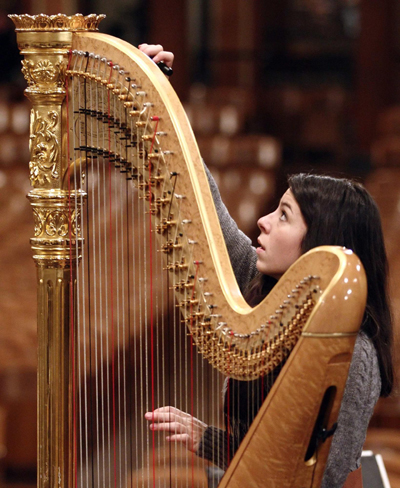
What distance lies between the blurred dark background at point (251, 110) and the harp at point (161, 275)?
46.6 inches

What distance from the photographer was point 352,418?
105 cm

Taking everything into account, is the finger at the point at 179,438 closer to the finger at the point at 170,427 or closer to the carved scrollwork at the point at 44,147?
the finger at the point at 170,427

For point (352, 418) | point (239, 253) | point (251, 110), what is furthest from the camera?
point (251, 110)

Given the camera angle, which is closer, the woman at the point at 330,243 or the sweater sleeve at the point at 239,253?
the woman at the point at 330,243

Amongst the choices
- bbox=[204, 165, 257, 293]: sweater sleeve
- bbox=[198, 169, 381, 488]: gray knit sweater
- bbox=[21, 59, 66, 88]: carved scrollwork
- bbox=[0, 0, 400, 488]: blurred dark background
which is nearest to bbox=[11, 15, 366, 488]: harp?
bbox=[21, 59, 66, 88]: carved scrollwork

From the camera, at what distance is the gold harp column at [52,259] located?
1139mm

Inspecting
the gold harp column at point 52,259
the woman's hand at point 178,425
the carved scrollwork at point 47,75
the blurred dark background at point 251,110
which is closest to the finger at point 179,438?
the woman's hand at point 178,425

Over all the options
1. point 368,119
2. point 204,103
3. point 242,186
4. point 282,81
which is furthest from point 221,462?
point 282,81

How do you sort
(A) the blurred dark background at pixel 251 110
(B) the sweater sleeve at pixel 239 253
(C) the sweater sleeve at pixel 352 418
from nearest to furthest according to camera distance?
(C) the sweater sleeve at pixel 352 418, (B) the sweater sleeve at pixel 239 253, (A) the blurred dark background at pixel 251 110

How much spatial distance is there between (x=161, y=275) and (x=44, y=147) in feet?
→ 0.74

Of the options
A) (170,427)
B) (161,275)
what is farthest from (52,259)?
(170,427)

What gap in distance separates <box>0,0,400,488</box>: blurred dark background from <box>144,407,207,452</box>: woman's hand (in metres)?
1.11

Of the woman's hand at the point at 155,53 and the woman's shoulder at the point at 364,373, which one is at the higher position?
the woman's hand at the point at 155,53

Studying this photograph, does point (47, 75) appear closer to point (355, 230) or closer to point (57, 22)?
point (57, 22)
